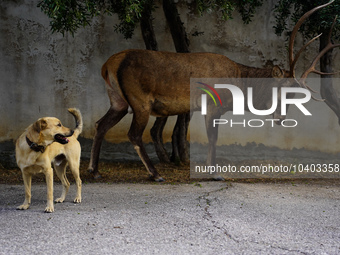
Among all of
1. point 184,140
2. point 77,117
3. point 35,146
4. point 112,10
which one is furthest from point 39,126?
point 184,140

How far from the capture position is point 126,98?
6812 mm

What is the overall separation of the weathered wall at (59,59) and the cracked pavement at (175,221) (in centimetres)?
261

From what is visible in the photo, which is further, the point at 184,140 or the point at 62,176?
the point at 184,140

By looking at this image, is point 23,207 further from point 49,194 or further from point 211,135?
point 211,135

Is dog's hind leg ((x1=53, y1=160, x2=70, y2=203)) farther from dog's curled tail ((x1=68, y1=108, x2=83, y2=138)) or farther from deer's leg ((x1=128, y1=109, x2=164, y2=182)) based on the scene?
deer's leg ((x1=128, y1=109, x2=164, y2=182))

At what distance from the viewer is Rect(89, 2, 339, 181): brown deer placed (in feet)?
22.2

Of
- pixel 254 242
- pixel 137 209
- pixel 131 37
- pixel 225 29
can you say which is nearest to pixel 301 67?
pixel 225 29

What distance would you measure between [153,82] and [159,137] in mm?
1465

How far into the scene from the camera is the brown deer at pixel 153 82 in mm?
6781

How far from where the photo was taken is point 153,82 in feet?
22.6

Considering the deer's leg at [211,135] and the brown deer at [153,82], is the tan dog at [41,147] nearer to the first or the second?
the brown deer at [153,82]

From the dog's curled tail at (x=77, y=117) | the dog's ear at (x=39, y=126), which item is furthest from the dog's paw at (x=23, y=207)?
the dog's curled tail at (x=77, y=117)

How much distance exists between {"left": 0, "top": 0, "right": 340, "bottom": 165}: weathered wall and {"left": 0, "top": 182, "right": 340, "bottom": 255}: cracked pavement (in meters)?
2.61

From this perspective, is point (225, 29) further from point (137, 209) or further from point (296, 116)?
point (137, 209)
